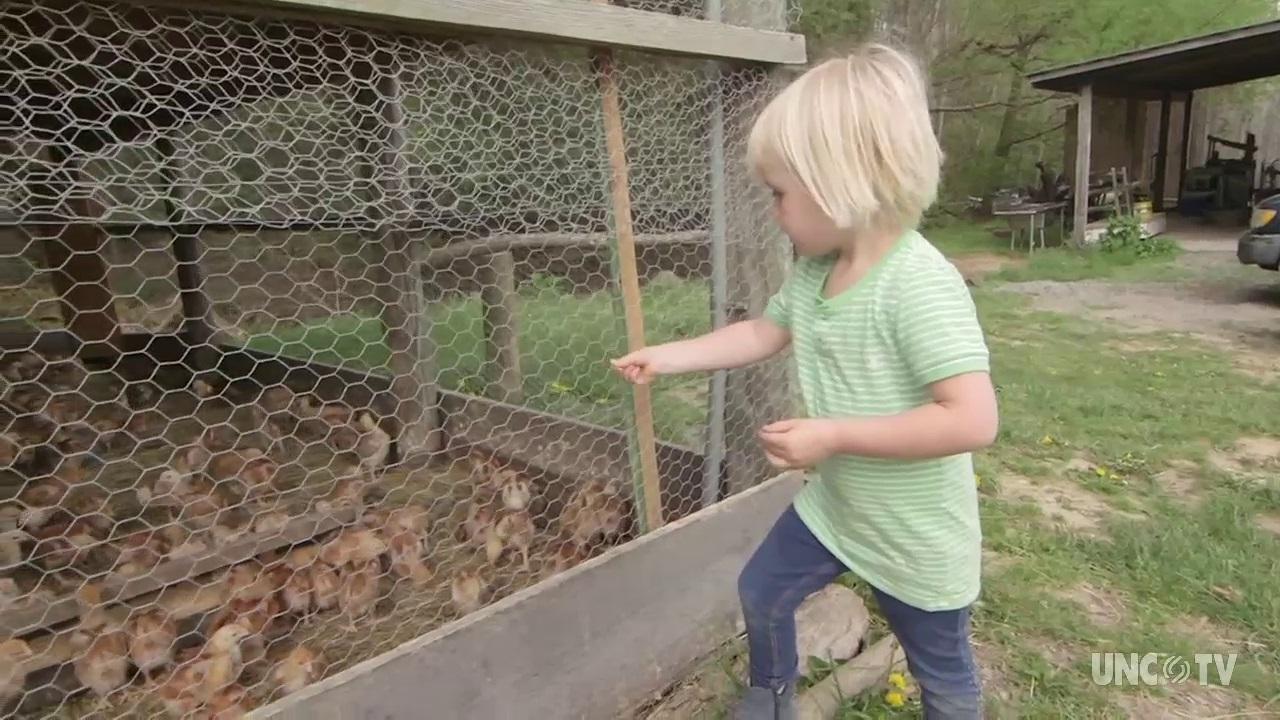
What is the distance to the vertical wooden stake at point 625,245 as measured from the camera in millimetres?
1837

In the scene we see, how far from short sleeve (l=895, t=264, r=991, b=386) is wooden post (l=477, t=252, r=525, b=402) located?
2421 mm

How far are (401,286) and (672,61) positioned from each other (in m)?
1.66

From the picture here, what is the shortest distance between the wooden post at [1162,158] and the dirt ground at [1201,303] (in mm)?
4582

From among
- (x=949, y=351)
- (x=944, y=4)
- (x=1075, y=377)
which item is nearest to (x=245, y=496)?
(x=949, y=351)

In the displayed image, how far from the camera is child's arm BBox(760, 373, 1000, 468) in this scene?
110cm

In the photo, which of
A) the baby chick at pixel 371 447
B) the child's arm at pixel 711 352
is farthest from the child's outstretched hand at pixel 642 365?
the baby chick at pixel 371 447

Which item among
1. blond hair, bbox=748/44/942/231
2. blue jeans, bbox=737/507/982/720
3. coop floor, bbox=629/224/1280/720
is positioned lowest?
coop floor, bbox=629/224/1280/720

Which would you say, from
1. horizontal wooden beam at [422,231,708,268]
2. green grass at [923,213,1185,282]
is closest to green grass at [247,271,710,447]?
horizontal wooden beam at [422,231,708,268]

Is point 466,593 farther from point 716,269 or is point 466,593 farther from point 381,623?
point 716,269

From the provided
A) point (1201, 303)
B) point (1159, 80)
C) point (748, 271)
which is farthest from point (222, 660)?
point (1159, 80)

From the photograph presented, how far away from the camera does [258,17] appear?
141 cm

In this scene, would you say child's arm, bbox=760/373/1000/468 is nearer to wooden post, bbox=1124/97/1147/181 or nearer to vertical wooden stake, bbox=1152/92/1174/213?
wooden post, bbox=1124/97/1147/181

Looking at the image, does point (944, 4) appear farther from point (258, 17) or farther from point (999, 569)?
point (258, 17)

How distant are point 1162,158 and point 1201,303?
822 centimetres
